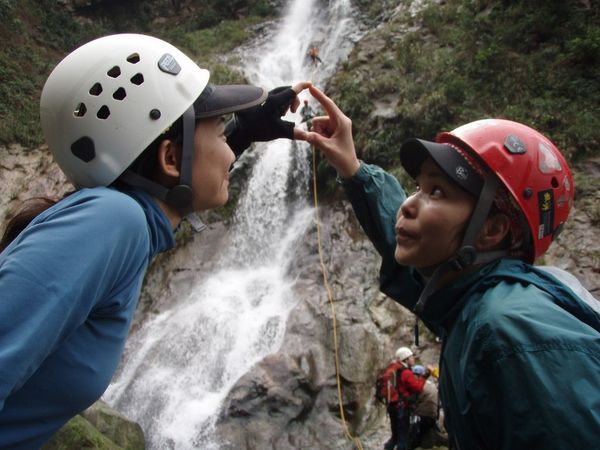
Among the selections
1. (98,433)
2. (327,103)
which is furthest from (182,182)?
(98,433)

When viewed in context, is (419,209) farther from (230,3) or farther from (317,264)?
(230,3)

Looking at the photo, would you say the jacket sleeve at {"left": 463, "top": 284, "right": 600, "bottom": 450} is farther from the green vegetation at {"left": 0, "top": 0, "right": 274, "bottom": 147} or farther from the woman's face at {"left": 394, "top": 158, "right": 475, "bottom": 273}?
the green vegetation at {"left": 0, "top": 0, "right": 274, "bottom": 147}

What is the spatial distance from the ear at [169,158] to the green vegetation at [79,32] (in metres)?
12.2

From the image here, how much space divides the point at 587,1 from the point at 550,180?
10.9 metres

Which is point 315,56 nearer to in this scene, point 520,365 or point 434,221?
point 434,221

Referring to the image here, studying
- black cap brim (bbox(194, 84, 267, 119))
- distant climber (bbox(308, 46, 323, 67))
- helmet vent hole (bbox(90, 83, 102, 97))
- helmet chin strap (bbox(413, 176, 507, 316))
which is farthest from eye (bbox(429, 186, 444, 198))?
distant climber (bbox(308, 46, 323, 67))

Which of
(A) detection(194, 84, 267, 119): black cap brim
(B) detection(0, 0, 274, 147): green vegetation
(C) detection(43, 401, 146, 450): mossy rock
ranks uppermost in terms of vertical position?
(A) detection(194, 84, 267, 119): black cap brim

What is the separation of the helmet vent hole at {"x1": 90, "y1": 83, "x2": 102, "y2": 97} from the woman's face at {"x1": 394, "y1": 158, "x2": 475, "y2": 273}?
1273mm

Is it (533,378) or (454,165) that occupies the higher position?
(454,165)

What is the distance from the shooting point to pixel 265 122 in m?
2.29

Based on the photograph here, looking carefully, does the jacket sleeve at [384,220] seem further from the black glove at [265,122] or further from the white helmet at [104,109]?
the white helmet at [104,109]

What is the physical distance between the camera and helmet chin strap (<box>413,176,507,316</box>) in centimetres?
161

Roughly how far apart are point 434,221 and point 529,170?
0.41 metres

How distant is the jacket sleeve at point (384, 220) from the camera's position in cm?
209
